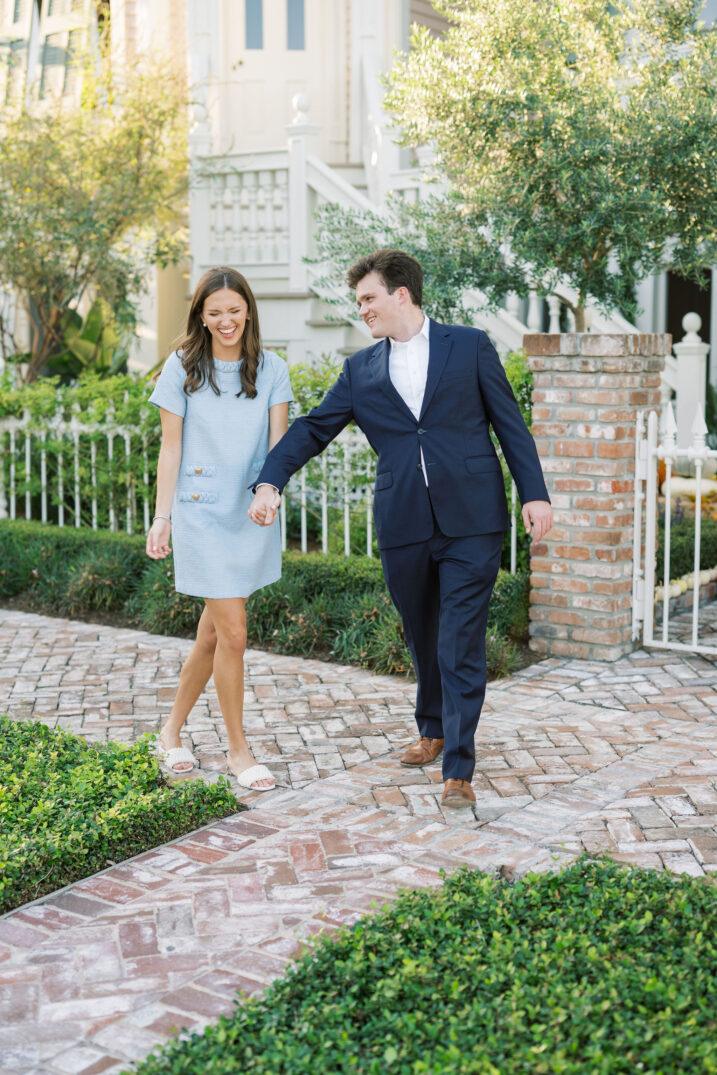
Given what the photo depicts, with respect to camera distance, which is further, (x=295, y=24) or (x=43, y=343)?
(x=295, y=24)

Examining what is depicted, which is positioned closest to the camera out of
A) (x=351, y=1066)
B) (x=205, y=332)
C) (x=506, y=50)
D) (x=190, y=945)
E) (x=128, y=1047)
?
(x=351, y=1066)

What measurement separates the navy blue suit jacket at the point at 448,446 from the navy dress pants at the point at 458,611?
69 mm

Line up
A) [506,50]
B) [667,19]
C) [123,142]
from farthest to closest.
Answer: [123,142] → [667,19] → [506,50]

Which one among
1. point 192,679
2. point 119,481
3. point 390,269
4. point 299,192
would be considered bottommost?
point 192,679

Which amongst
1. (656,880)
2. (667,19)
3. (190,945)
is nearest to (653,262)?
(667,19)

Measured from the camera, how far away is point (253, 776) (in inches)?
175

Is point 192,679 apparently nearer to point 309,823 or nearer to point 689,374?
point 309,823

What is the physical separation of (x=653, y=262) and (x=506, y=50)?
56.3 inches

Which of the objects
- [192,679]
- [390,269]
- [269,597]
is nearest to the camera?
[390,269]

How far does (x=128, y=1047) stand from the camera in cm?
275

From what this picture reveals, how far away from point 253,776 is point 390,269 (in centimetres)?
186

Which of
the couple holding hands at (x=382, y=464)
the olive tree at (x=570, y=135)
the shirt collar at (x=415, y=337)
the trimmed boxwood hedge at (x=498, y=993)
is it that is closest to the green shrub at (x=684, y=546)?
the olive tree at (x=570, y=135)

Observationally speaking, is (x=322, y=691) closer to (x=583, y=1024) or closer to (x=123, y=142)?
(x=583, y=1024)

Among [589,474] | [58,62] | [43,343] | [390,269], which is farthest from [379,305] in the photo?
[58,62]
